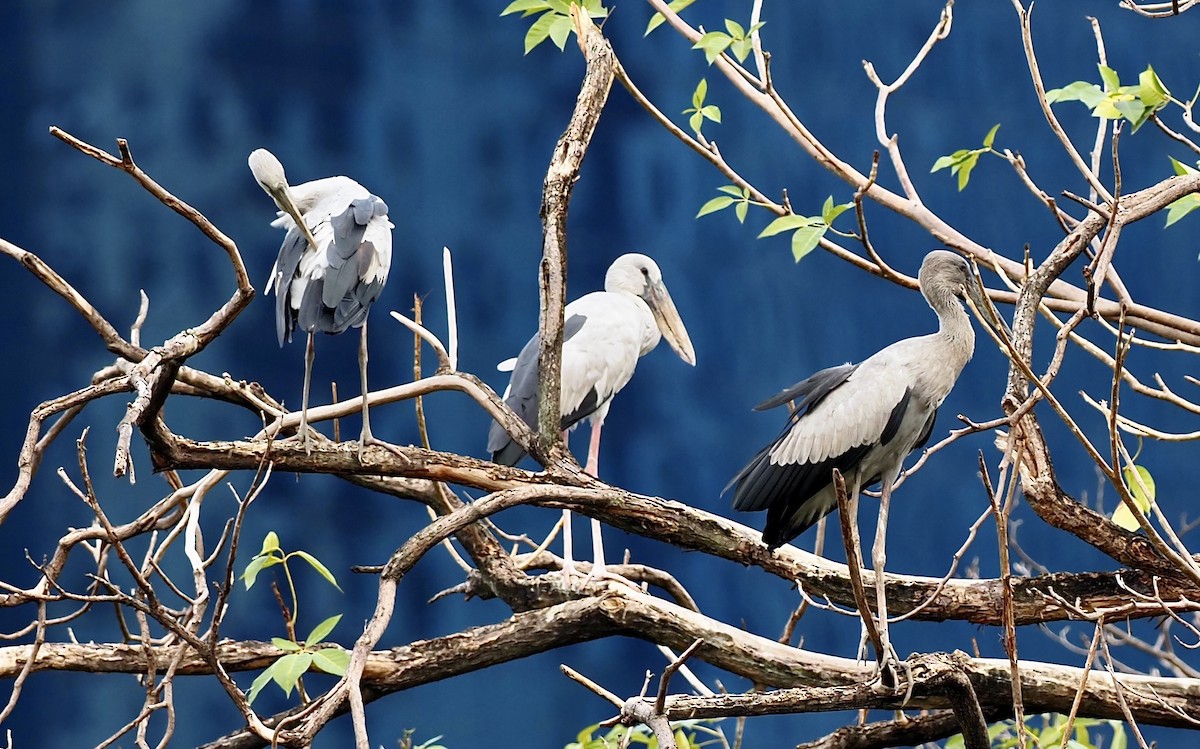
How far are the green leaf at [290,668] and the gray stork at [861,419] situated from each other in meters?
0.88

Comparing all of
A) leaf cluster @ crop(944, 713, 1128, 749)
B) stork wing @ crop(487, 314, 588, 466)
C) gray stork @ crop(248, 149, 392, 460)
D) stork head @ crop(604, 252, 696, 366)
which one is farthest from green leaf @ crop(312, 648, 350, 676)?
stork head @ crop(604, 252, 696, 366)

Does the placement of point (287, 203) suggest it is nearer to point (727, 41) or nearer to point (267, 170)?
point (267, 170)

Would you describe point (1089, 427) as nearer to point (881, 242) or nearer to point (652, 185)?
point (881, 242)

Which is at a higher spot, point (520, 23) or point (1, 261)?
point (520, 23)

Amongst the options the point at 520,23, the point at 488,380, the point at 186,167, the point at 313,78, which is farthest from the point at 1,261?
the point at 520,23

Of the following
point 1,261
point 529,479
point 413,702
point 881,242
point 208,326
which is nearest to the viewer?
point 208,326

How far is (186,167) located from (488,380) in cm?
102

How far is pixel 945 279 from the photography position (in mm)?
2436

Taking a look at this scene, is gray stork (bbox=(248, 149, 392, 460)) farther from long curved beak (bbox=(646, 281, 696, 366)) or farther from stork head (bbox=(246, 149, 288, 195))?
long curved beak (bbox=(646, 281, 696, 366))

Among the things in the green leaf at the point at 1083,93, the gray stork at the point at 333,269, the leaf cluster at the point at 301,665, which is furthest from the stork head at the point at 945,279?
the leaf cluster at the point at 301,665

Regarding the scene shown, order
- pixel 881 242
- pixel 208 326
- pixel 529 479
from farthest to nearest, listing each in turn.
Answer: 1. pixel 881 242
2. pixel 529 479
3. pixel 208 326

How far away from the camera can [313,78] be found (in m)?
3.83

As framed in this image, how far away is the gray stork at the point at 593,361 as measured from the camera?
9.61 feet

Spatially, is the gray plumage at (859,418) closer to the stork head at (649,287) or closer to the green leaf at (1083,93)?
the green leaf at (1083,93)
